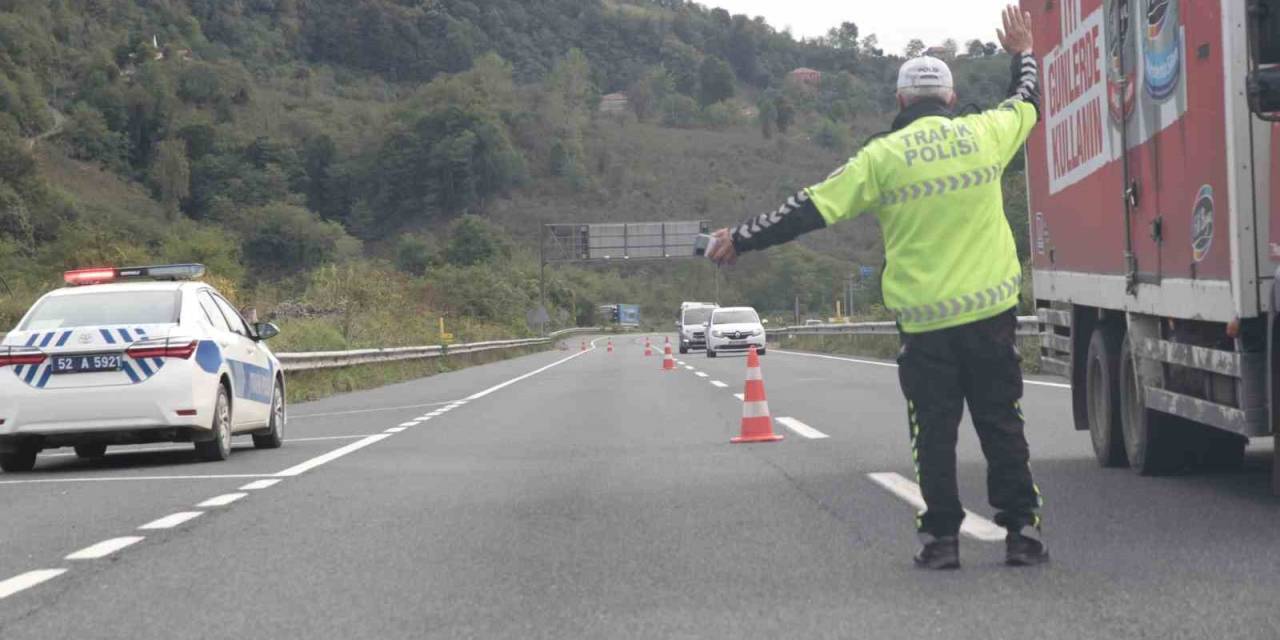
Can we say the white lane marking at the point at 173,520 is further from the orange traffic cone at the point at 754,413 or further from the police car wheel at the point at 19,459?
the orange traffic cone at the point at 754,413

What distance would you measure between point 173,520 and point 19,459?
14.7ft

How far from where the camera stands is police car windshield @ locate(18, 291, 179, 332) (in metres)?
13.0

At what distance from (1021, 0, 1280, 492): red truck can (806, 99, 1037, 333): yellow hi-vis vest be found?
3.31 ft

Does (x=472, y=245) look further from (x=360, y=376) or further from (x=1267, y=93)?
(x=1267, y=93)

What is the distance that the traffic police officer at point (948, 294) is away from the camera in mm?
6359

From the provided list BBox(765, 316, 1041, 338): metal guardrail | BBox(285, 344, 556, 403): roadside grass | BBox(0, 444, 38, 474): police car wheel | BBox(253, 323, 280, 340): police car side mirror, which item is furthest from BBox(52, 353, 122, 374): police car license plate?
BBox(285, 344, 556, 403): roadside grass

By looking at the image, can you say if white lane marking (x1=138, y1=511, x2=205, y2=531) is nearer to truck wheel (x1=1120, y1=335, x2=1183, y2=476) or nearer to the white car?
truck wheel (x1=1120, y1=335, x2=1183, y2=476)

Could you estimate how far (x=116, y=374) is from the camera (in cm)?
1258

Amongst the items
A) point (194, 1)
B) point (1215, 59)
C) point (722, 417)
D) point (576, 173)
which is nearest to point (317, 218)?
point (576, 173)

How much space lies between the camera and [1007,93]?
6.96 meters

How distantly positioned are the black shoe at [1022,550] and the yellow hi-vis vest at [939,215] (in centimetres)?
81

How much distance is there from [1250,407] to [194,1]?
7753 inches

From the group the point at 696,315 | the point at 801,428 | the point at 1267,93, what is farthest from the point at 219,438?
the point at 696,315

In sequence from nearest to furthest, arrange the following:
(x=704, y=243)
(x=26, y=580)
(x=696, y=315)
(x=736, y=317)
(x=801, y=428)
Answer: (x=704, y=243), (x=26, y=580), (x=801, y=428), (x=736, y=317), (x=696, y=315)
